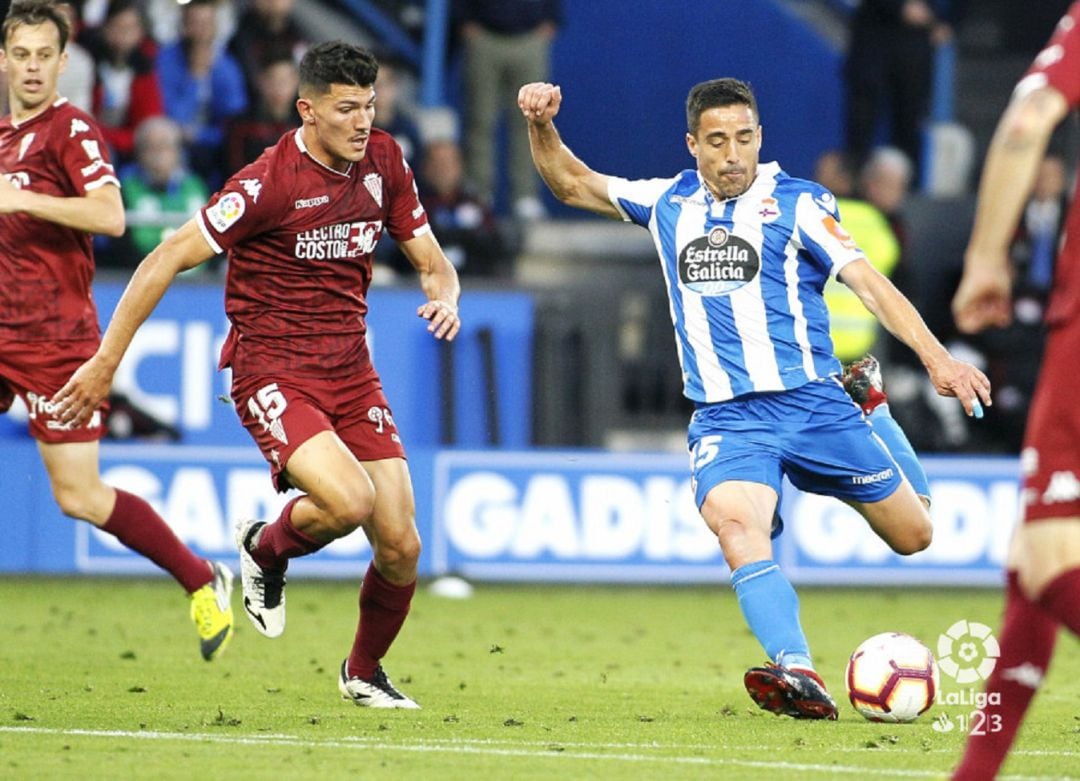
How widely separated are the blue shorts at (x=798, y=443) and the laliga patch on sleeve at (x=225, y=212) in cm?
192

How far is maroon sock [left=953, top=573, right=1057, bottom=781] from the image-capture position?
483 centimetres

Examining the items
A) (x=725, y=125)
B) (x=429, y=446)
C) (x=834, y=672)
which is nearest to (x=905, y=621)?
(x=834, y=672)

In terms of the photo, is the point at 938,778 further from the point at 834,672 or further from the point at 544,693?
the point at 834,672

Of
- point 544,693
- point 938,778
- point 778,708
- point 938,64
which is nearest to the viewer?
point 938,778

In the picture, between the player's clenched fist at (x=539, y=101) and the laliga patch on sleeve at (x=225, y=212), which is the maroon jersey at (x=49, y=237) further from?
the player's clenched fist at (x=539, y=101)

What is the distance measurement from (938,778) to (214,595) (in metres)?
3.66

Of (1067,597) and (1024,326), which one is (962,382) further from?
(1024,326)

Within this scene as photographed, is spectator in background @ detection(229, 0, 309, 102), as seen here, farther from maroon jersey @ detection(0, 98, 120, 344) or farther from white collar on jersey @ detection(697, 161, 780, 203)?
white collar on jersey @ detection(697, 161, 780, 203)

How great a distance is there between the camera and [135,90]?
47.4ft

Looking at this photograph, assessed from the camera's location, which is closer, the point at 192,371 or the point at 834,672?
the point at 834,672

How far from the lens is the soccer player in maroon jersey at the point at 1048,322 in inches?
176

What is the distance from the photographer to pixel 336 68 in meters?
7.20

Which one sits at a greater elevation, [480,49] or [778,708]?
[480,49]

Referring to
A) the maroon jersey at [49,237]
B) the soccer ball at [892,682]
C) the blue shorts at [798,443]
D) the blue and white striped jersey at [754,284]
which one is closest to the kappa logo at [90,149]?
the maroon jersey at [49,237]
